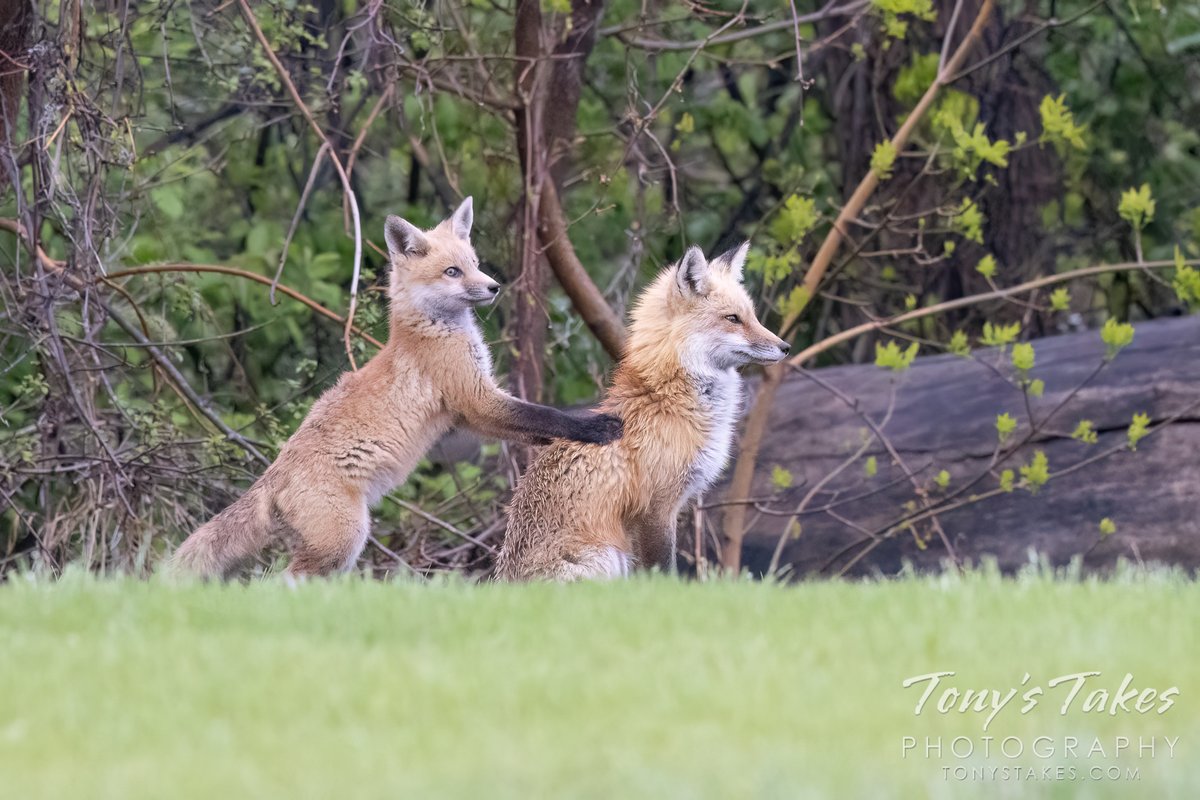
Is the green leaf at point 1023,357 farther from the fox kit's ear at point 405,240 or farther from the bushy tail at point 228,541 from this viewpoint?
→ the bushy tail at point 228,541

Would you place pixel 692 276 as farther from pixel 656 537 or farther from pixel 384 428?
pixel 384 428

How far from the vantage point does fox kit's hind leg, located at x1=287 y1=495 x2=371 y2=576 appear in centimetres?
726

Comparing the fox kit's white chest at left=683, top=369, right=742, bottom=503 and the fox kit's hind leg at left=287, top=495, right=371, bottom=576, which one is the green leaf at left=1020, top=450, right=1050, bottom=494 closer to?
the fox kit's white chest at left=683, top=369, right=742, bottom=503

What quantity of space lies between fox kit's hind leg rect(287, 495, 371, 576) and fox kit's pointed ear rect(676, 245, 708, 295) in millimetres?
2073

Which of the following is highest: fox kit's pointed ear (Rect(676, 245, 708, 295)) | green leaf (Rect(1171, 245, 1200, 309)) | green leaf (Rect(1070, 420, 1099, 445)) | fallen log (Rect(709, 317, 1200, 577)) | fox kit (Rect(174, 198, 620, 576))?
fox kit's pointed ear (Rect(676, 245, 708, 295))

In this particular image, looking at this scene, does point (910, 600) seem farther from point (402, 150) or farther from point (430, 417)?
point (402, 150)

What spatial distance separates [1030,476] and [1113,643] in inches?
181

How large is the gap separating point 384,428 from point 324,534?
60 centimetres

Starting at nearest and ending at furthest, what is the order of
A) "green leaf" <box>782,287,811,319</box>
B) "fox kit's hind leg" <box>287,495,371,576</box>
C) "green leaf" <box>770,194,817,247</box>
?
1. "fox kit's hind leg" <box>287,495,371,576</box>
2. "green leaf" <box>770,194,817,247</box>
3. "green leaf" <box>782,287,811,319</box>

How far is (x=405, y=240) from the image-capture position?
8219 mm

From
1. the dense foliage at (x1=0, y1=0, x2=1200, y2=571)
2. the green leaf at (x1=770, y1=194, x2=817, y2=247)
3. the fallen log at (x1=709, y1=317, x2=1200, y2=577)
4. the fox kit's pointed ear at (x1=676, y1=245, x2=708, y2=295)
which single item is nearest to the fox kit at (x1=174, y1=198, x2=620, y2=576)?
the dense foliage at (x1=0, y1=0, x2=1200, y2=571)

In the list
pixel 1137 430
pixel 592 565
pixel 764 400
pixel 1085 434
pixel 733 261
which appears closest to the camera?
pixel 592 565

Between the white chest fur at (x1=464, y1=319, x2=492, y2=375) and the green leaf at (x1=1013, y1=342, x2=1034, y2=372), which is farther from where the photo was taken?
the green leaf at (x1=1013, y1=342, x2=1034, y2=372)

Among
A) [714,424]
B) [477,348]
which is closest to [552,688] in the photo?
[714,424]
